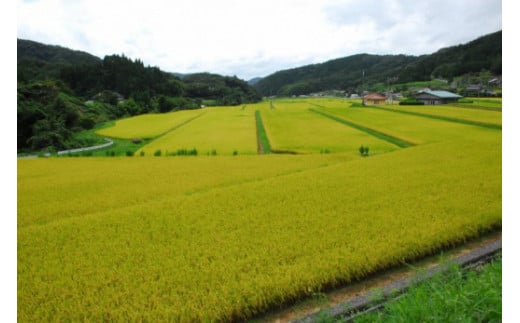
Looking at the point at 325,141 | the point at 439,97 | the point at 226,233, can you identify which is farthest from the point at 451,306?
the point at 439,97

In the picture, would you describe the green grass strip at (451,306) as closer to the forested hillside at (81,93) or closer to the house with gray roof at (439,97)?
the forested hillside at (81,93)

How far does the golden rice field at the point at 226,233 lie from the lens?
12.5 feet

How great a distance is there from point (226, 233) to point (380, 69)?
3827 inches

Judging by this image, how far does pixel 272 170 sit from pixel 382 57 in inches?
4032

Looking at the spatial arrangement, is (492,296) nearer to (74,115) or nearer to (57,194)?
(57,194)

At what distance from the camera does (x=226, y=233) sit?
18.1 feet

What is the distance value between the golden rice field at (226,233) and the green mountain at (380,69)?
1542 centimetres

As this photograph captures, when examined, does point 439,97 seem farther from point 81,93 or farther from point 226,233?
point 81,93

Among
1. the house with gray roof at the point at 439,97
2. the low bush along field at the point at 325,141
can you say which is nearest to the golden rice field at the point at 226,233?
the low bush along field at the point at 325,141

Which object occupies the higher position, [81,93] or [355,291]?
[81,93]

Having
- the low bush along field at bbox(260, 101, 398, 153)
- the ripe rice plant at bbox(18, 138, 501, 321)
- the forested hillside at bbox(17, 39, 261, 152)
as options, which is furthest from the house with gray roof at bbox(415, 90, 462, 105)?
the ripe rice plant at bbox(18, 138, 501, 321)

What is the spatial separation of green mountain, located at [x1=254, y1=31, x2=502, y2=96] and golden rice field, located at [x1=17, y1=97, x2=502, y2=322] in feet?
50.6

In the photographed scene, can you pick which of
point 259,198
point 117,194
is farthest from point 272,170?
point 117,194

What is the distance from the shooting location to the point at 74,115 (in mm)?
26656
